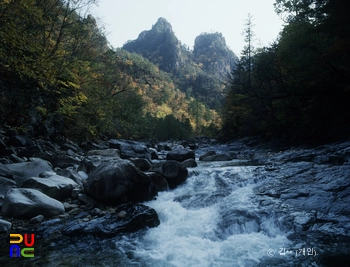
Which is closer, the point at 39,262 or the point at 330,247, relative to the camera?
the point at 39,262

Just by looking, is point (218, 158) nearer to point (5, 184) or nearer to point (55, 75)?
point (55, 75)

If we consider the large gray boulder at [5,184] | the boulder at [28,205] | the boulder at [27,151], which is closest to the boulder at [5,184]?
the large gray boulder at [5,184]

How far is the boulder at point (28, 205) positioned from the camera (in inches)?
191

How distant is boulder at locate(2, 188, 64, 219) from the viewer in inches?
191

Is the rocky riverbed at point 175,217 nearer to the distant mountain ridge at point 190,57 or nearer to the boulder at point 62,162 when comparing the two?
the boulder at point 62,162

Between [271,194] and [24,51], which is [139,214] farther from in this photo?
[24,51]

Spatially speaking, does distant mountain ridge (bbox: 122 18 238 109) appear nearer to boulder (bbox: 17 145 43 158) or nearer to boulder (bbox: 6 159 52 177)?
boulder (bbox: 17 145 43 158)

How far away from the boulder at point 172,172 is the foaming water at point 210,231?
690 millimetres

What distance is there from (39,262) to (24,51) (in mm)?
6953

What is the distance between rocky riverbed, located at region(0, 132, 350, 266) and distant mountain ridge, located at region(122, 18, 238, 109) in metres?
102

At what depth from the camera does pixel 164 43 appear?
15450 centimetres

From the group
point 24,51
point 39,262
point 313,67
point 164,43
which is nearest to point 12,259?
point 39,262
